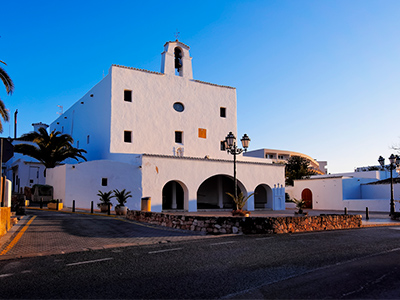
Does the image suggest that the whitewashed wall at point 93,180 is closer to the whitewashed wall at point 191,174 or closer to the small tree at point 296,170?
the whitewashed wall at point 191,174

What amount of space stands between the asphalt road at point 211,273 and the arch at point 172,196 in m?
20.4

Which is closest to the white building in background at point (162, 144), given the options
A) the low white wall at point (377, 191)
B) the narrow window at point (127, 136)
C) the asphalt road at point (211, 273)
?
the narrow window at point (127, 136)

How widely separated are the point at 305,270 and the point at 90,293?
12.6 ft

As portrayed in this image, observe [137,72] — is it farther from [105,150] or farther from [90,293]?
[90,293]

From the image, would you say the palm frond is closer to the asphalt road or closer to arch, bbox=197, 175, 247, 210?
the asphalt road

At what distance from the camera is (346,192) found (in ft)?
111

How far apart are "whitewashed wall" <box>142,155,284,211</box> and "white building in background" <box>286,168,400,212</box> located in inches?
250

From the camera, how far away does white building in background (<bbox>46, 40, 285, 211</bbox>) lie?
82.5 feet

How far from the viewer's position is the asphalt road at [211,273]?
5027mm

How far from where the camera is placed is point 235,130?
34.9m

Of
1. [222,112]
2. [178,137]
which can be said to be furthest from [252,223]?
[222,112]

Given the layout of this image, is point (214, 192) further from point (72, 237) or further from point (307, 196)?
point (72, 237)

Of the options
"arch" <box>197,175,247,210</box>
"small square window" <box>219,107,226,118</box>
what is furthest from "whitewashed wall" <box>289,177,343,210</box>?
"small square window" <box>219,107,226,118</box>

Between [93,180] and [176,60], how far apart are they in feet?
49.8
